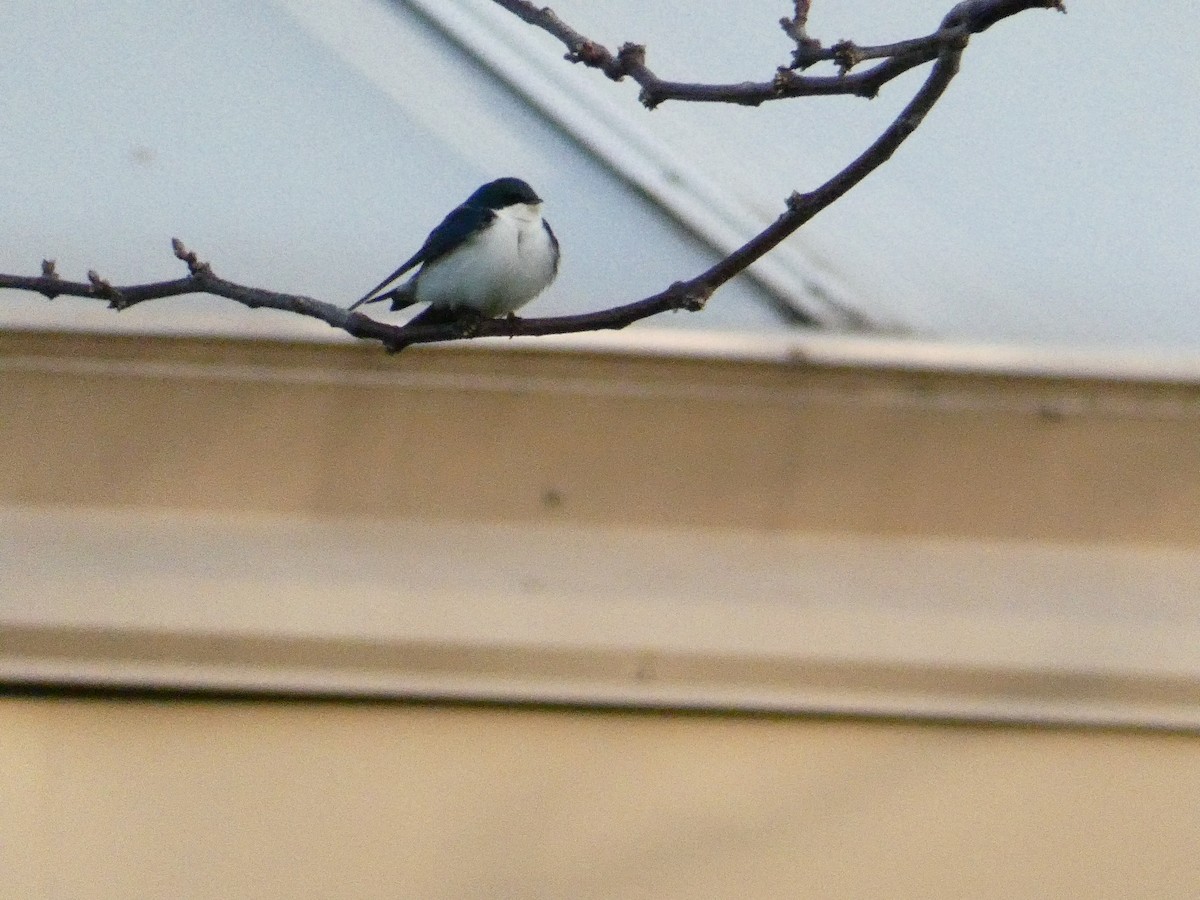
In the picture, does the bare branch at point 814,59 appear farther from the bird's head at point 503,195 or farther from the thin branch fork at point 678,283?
the bird's head at point 503,195

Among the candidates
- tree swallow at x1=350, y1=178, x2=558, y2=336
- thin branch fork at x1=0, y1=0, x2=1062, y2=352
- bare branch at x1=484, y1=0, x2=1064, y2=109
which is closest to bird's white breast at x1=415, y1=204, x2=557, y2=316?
tree swallow at x1=350, y1=178, x2=558, y2=336

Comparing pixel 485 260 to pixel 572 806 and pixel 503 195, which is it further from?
pixel 572 806

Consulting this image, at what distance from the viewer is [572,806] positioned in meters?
1.84

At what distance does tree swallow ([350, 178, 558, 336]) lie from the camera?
61.2 inches

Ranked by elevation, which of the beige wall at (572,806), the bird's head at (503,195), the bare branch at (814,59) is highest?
the bare branch at (814,59)

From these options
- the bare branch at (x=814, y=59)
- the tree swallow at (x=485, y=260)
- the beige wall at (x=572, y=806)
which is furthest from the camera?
the beige wall at (x=572, y=806)

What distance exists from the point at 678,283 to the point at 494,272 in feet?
2.17

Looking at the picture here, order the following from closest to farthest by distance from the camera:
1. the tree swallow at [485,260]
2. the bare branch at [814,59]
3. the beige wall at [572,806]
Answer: the bare branch at [814,59]
the tree swallow at [485,260]
the beige wall at [572,806]

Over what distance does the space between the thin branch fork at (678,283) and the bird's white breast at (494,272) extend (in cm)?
52

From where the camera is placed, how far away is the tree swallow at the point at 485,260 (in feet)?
5.10

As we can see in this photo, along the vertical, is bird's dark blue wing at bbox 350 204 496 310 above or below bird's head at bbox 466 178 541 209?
below

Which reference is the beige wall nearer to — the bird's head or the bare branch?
the bird's head

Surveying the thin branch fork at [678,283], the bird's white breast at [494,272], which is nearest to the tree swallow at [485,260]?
the bird's white breast at [494,272]

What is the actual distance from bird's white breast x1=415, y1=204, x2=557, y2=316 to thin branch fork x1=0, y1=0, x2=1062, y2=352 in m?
0.52
